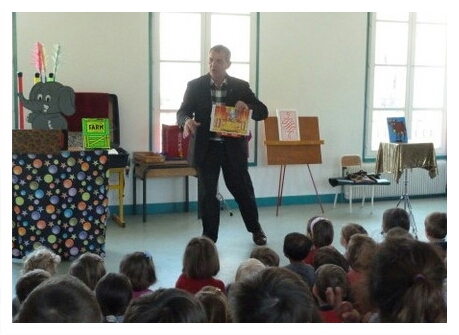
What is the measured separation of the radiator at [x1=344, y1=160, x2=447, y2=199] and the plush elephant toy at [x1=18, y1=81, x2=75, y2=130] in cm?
395

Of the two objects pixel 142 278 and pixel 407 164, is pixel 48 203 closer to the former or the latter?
pixel 142 278

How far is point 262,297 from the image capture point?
1.53m

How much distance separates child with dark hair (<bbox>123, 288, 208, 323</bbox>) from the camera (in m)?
1.43

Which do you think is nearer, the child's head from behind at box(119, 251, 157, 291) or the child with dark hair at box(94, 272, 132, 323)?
the child with dark hair at box(94, 272, 132, 323)

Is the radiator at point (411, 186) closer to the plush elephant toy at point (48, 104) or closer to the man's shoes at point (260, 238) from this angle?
the man's shoes at point (260, 238)

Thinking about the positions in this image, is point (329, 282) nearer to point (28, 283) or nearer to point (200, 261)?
point (200, 261)

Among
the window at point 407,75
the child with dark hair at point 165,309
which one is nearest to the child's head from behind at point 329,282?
the child with dark hair at point 165,309

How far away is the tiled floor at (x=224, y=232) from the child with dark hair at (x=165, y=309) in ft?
7.92

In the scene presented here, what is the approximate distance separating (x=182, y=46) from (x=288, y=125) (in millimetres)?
1434

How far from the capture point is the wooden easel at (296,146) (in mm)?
6562

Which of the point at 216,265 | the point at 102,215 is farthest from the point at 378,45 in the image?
the point at 216,265

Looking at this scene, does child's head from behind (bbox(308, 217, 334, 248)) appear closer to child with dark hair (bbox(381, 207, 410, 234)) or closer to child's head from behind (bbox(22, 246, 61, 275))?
child with dark hair (bbox(381, 207, 410, 234))

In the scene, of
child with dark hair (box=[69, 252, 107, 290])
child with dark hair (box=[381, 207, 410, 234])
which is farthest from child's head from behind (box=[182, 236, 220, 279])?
child with dark hair (box=[381, 207, 410, 234])

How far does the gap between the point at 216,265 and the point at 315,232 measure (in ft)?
2.77
